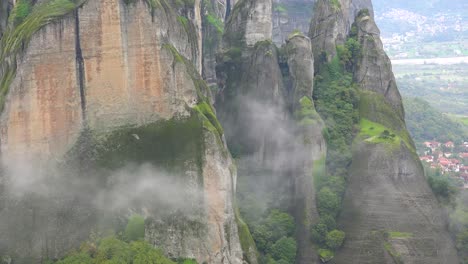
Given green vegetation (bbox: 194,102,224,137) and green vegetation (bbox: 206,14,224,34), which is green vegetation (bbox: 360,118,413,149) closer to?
green vegetation (bbox: 194,102,224,137)

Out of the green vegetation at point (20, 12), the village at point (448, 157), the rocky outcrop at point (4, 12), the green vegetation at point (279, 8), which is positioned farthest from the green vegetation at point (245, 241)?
the green vegetation at point (279, 8)

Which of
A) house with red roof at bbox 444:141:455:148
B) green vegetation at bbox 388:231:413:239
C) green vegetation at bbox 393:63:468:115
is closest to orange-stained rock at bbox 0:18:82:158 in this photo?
green vegetation at bbox 388:231:413:239

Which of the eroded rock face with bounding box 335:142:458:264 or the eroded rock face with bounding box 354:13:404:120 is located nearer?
the eroded rock face with bounding box 335:142:458:264

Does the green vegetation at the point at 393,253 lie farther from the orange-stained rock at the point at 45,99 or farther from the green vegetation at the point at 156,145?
the orange-stained rock at the point at 45,99

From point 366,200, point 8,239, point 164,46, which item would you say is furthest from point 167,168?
point 366,200

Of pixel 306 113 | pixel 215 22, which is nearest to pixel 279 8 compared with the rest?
pixel 215 22

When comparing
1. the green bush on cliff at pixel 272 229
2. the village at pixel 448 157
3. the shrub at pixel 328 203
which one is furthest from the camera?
the village at pixel 448 157
